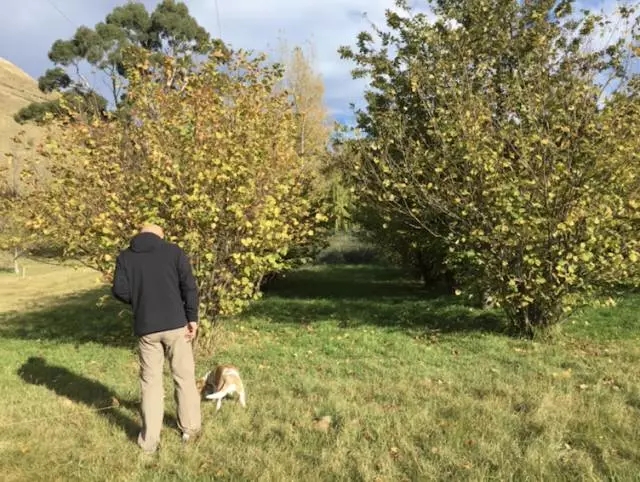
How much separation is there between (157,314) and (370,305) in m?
8.64

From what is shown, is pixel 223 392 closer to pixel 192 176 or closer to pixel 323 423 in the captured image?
pixel 323 423

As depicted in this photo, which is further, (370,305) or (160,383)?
(370,305)

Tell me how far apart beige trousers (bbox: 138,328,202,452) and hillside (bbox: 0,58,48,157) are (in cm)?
5888

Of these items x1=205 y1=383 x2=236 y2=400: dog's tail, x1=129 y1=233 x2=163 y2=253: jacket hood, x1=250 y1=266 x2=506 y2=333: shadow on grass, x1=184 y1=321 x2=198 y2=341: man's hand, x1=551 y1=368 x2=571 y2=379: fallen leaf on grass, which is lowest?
x1=250 y1=266 x2=506 y2=333: shadow on grass

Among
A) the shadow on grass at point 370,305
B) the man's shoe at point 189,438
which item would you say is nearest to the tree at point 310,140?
the shadow on grass at point 370,305

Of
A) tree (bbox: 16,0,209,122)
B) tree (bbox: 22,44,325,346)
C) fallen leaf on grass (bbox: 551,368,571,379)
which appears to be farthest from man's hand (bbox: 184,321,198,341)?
tree (bbox: 16,0,209,122)

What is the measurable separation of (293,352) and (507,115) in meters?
4.71

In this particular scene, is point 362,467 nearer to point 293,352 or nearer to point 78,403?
point 78,403

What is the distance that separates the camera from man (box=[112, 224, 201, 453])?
4332 mm

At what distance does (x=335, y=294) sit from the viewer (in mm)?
15078

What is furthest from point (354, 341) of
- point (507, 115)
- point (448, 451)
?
point (448, 451)

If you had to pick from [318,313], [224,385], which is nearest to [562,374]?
[224,385]

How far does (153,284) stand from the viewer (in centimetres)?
434

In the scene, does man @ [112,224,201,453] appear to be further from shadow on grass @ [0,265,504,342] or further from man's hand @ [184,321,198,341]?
shadow on grass @ [0,265,504,342]
